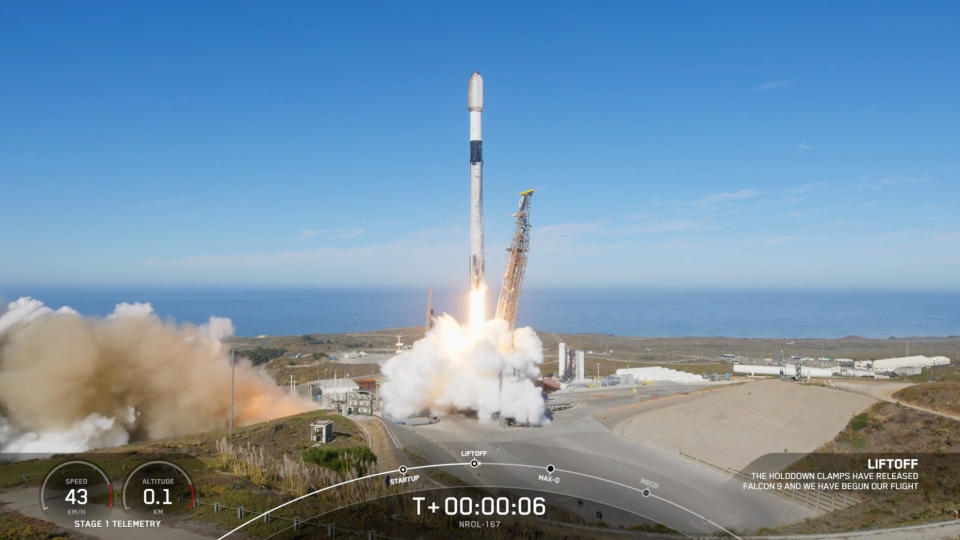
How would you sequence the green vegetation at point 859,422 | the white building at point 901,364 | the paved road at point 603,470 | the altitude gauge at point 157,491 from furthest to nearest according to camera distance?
the white building at point 901,364 < the green vegetation at point 859,422 < the paved road at point 603,470 < the altitude gauge at point 157,491

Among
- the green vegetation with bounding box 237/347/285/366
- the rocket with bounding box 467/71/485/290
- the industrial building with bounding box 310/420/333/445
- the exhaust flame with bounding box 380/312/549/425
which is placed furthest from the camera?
the green vegetation with bounding box 237/347/285/366

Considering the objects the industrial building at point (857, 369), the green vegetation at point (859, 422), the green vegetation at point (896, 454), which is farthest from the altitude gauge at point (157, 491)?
the industrial building at point (857, 369)

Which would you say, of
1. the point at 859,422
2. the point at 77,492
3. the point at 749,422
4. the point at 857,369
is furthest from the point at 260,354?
the point at 859,422

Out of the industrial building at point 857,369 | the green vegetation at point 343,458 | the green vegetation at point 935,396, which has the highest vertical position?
the green vegetation at point 935,396

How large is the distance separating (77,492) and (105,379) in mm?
18420

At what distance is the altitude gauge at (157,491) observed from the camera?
2061 centimetres

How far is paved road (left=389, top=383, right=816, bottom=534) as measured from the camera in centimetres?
2409

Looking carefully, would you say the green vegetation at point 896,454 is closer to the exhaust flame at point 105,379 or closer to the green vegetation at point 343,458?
the green vegetation at point 343,458

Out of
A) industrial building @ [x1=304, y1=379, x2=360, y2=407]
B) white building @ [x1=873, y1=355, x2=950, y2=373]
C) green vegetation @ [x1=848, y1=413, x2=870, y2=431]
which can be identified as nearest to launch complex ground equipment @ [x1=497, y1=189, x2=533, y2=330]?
industrial building @ [x1=304, y1=379, x2=360, y2=407]

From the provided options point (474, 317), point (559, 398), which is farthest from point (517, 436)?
point (559, 398)

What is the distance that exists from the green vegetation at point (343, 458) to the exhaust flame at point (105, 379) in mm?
15827

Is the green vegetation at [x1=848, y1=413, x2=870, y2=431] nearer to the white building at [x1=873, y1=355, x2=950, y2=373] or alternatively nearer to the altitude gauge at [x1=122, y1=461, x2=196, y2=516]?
the altitude gauge at [x1=122, y1=461, x2=196, y2=516]

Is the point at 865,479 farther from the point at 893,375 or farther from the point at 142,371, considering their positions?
the point at 893,375

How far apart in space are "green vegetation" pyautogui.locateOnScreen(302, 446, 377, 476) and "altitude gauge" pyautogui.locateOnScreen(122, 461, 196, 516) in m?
6.15
